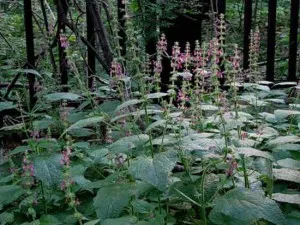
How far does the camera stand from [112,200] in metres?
1.63

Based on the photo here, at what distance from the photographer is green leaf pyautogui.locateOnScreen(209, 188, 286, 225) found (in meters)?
1.49

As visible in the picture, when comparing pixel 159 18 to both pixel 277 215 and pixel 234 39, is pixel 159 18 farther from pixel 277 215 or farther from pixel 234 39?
pixel 277 215

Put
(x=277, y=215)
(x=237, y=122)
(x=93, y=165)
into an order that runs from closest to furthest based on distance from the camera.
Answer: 1. (x=277, y=215)
2. (x=237, y=122)
3. (x=93, y=165)

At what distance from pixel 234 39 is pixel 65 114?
10.1 feet

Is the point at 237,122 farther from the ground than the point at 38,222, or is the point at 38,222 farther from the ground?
the point at 237,122

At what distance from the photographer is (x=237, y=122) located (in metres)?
1.64

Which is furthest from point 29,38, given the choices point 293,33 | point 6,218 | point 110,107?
point 293,33

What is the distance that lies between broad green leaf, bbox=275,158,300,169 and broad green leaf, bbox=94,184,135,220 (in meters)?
0.59

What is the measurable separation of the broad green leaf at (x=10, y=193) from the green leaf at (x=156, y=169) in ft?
1.99

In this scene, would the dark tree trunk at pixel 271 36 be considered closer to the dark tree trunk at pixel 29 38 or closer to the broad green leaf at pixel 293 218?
the dark tree trunk at pixel 29 38

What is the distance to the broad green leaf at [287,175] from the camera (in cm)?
175

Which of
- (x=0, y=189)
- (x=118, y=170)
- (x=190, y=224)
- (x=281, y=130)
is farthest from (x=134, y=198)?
(x=281, y=130)

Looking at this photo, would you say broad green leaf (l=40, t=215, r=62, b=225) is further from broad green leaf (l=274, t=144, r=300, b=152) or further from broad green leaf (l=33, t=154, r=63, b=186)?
broad green leaf (l=274, t=144, r=300, b=152)

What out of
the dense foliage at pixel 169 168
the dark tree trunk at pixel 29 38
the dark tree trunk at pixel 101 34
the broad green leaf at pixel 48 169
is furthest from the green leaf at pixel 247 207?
the dark tree trunk at pixel 29 38
